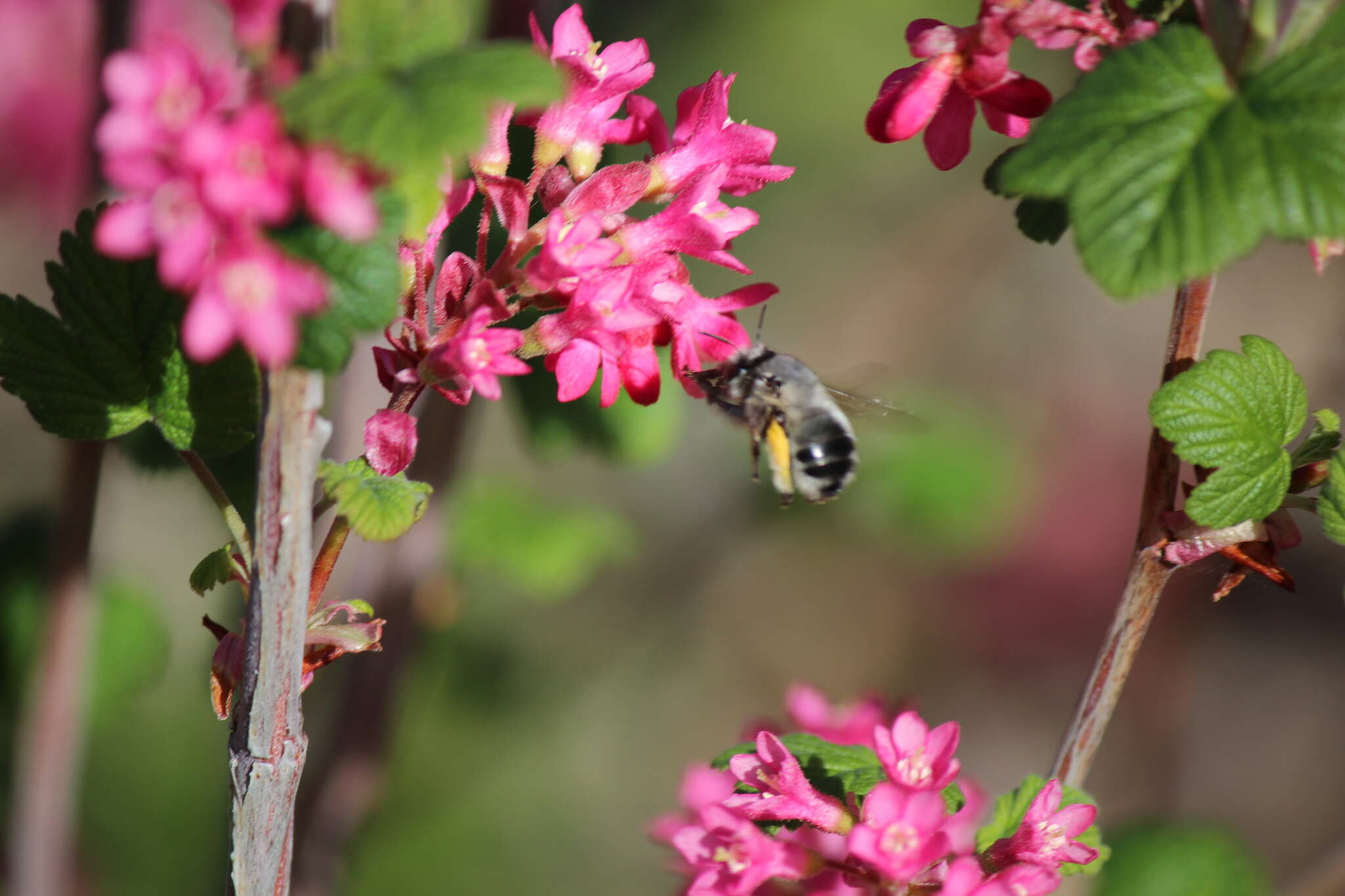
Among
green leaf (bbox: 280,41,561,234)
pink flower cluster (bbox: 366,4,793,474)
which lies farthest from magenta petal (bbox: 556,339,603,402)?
green leaf (bbox: 280,41,561,234)

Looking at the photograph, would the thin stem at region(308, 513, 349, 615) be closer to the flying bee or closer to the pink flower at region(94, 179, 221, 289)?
the pink flower at region(94, 179, 221, 289)

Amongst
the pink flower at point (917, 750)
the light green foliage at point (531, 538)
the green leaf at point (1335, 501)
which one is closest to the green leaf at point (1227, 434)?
the green leaf at point (1335, 501)

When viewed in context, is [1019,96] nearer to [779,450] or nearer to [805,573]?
[779,450]

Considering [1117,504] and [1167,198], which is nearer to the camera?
[1167,198]

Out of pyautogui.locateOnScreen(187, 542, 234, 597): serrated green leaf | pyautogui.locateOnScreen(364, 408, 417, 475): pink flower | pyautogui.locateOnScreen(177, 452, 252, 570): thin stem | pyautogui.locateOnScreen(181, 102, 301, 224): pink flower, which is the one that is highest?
pyautogui.locateOnScreen(181, 102, 301, 224): pink flower

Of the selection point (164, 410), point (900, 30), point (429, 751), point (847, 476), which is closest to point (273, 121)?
point (164, 410)

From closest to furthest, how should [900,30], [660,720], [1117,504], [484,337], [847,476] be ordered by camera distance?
[484,337]
[847,476]
[660,720]
[1117,504]
[900,30]

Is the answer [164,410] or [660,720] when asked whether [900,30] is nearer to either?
[660,720]
